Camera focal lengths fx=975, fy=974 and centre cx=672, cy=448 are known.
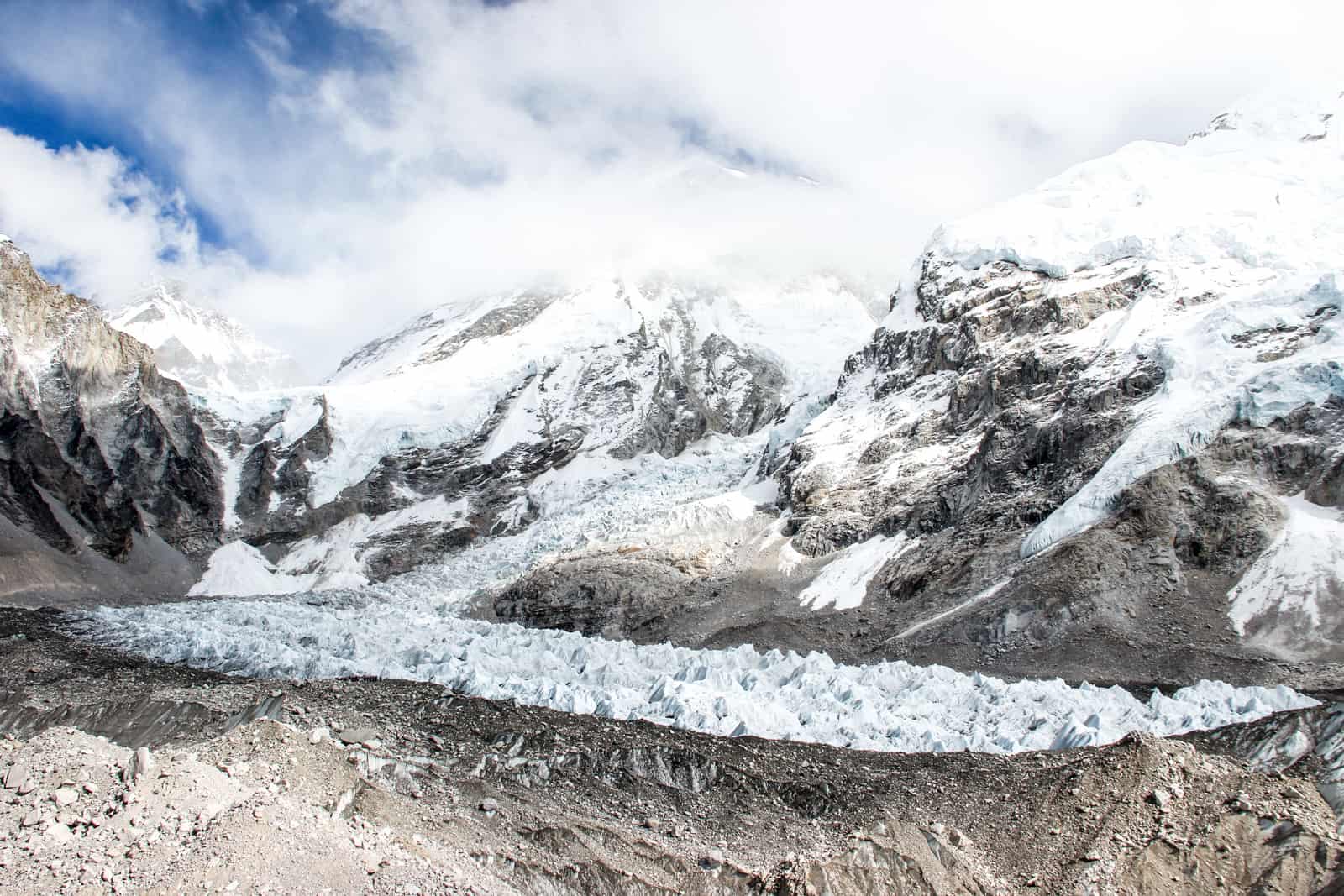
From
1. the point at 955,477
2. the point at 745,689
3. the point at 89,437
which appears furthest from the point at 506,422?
the point at 745,689

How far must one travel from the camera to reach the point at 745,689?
120 feet

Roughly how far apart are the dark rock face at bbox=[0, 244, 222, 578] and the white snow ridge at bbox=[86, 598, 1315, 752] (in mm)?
49742

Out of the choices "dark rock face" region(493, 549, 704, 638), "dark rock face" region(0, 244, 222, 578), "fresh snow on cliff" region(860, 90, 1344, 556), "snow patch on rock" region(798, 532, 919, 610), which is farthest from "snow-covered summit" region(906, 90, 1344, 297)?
"dark rock face" region(0, 244, 222, 578)

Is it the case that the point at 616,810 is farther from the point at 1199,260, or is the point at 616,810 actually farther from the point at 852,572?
the point at 1199,260

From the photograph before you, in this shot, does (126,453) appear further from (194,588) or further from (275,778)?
(275,778)

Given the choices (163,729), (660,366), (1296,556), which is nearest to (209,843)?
(163,729)

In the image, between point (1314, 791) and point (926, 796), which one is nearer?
point (1314, 791)

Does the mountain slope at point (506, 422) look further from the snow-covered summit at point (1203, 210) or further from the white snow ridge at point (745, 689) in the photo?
the white snow ridge at point (745, 689)

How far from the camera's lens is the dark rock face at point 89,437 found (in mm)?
95812

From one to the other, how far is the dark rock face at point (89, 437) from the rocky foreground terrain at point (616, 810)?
82.1 meters

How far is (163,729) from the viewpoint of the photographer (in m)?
25.5

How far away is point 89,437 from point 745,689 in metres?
103

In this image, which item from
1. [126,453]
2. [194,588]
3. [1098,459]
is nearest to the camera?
[1098,459]

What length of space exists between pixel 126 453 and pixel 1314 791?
12890 cm
